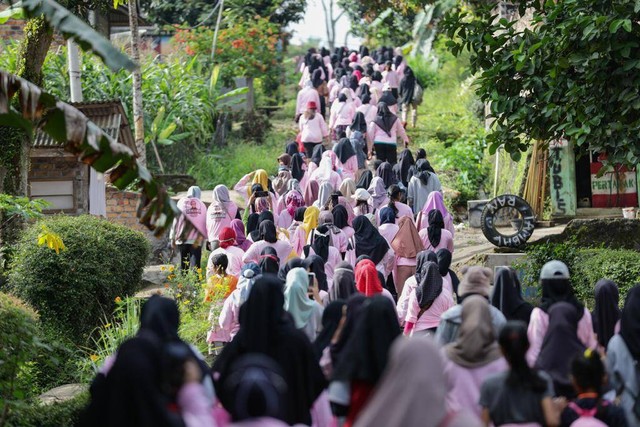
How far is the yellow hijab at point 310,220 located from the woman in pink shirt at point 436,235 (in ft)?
5.32

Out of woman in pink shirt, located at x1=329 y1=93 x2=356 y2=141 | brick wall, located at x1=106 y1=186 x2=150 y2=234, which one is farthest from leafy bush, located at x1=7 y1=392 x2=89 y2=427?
woman in pink shirt, located at x1=329 y1=93 x2=356 y2=141

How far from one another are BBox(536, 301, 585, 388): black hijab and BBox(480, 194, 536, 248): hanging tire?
10.2 m

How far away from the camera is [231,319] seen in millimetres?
12836

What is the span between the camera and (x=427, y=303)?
13.0 metres

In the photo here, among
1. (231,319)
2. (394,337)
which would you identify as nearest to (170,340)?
(394,337)

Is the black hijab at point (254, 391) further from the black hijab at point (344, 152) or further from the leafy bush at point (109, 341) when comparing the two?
the black hijab at point (344, 152)

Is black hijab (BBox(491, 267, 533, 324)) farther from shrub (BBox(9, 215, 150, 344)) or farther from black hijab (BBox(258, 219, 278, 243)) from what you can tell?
shrub (BBox(9, 215, 150, 344))

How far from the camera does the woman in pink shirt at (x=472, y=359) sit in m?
8.43

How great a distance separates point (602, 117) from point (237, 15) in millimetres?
26356

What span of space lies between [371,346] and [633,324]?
2051 mm

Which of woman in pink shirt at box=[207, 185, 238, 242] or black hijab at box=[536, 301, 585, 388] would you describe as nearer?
black hijab at box=[536, 301, 585, 388]

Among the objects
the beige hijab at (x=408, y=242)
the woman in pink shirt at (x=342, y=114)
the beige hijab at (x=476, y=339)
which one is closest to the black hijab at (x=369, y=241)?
the beige hijab at (x=408, y=242)

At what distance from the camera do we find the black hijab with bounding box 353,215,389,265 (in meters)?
16.2

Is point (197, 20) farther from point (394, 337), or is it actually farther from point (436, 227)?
point (394, 337)
